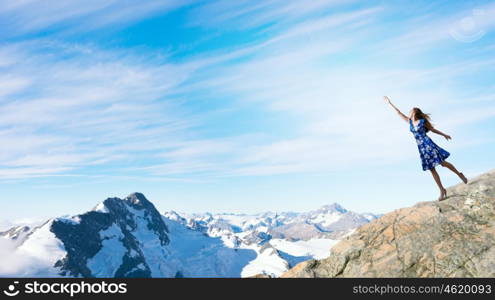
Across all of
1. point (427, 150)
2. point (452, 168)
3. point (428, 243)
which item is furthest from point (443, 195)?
point (428, 243)

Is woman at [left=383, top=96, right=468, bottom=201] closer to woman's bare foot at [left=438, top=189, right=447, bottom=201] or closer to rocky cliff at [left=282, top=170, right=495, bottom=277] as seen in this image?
woman's bare foot at [left=438, top=189, right=447, bottom=201]

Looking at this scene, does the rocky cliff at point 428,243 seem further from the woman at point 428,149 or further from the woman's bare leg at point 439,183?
the woman at point 428,149

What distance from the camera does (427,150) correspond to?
17.8 m

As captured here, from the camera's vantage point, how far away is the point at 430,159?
695 inches

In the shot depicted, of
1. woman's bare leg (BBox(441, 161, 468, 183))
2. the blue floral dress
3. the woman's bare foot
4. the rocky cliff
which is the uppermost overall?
the blue floral dress

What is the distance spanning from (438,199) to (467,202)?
1343 mm

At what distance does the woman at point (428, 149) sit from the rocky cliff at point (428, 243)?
1.10 meters

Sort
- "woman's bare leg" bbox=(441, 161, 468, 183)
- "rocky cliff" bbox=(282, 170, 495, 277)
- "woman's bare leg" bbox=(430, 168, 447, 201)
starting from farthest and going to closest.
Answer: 1. "woman's bare leg" bbox=(430, 168, 447, 201)
2. "woman's bare leg" bbox=(441, 161, 468, 183)
3. "rocky cliff" bbox=(282, 170, 495, 277)

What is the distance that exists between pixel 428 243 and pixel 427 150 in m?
4.48

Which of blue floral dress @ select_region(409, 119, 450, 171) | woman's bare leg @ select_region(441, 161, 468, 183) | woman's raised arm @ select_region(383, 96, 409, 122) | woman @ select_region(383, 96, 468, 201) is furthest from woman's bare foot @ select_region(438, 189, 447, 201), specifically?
woman's raised arm @ select_region(383, 96, 409, 122)

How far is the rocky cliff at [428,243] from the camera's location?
1495 cm

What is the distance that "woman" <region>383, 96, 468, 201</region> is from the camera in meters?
17.4

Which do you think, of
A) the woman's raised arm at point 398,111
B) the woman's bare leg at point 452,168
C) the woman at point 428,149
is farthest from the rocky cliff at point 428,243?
the woman's raised arm at point 398,111

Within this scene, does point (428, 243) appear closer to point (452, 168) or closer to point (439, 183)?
point (439, 183)
